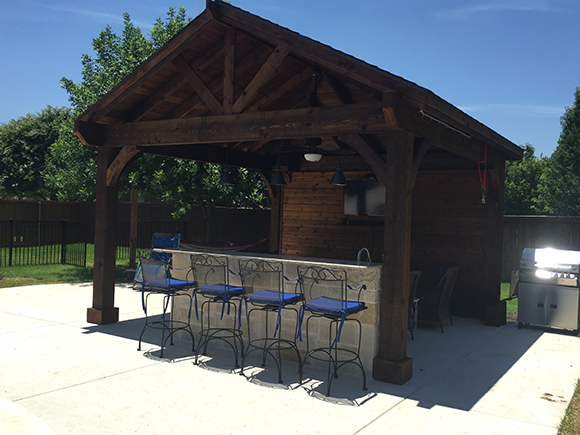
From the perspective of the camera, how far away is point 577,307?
775 centimetres

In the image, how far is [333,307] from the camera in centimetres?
495

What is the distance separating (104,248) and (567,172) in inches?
A: 817

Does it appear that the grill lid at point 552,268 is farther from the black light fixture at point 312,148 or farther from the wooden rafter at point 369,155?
the wooden rafter at point 369,155

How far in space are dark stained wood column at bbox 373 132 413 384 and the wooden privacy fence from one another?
295 inches

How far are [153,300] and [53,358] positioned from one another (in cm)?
417

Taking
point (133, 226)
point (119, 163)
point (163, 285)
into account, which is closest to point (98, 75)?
point (133, 226)

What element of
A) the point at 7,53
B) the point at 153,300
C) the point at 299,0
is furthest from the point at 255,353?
the point at 7,53

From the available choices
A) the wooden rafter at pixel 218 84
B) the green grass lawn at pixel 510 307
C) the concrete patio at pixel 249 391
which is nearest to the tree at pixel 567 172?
the green grass lawn at pixel 510 307

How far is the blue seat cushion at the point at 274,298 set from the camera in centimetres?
529

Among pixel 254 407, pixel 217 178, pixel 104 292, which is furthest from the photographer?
pixel 217 178

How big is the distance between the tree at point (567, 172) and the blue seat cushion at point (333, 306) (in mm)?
19581

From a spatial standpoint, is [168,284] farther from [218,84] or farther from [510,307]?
[510,307]

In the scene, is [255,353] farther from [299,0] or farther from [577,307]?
[299,0]

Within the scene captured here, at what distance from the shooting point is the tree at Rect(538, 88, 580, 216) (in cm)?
2191
